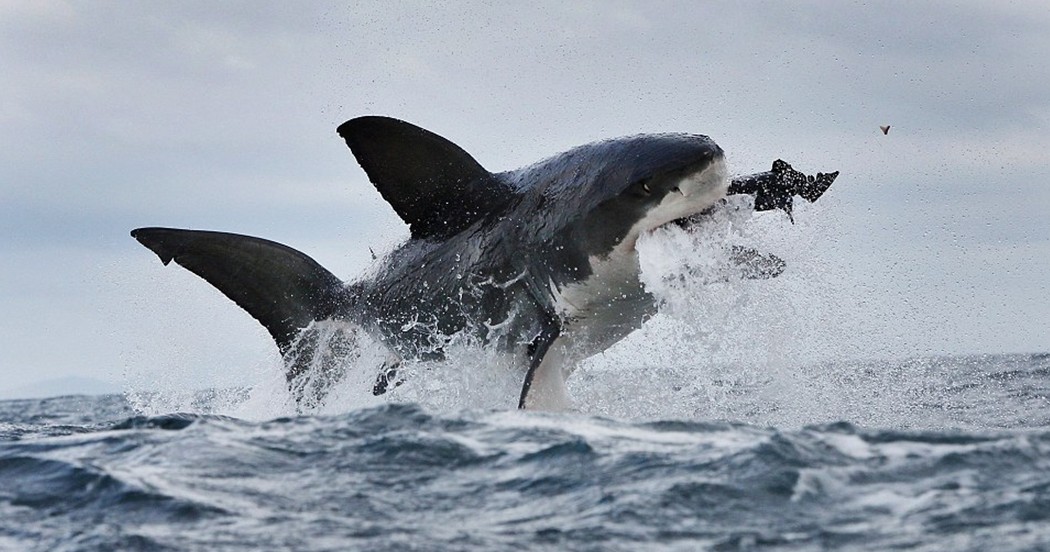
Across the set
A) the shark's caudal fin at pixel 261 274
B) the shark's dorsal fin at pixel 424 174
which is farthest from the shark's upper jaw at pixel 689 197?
the shark's caudal fin at pixel 261 274

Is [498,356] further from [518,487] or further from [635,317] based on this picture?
[518,487]

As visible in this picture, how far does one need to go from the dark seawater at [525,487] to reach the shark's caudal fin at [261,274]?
3.38 meters

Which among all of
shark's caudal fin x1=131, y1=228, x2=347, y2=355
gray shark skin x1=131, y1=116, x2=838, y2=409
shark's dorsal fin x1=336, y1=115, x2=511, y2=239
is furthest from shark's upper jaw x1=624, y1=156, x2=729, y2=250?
shark's caudal fin x1=131, y1=228, x2=347, y2=355

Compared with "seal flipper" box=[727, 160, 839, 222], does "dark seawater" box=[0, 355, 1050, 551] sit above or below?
below

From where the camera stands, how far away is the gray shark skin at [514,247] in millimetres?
8875

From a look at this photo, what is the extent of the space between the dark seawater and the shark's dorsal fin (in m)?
2.69

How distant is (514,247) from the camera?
9648 mm

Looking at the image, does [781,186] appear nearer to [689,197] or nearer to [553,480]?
[689,197]

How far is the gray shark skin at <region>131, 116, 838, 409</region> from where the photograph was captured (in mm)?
8875

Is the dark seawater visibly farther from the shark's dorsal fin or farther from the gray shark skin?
the shark's dorsal fin

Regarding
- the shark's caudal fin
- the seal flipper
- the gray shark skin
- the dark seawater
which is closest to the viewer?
the dark seawater

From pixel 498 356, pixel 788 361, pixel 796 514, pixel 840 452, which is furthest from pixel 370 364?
pixel 796 514

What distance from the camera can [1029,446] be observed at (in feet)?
20.5

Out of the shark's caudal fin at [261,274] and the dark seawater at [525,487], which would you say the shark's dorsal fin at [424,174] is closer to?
the shark's caudal fin at [261,274]
